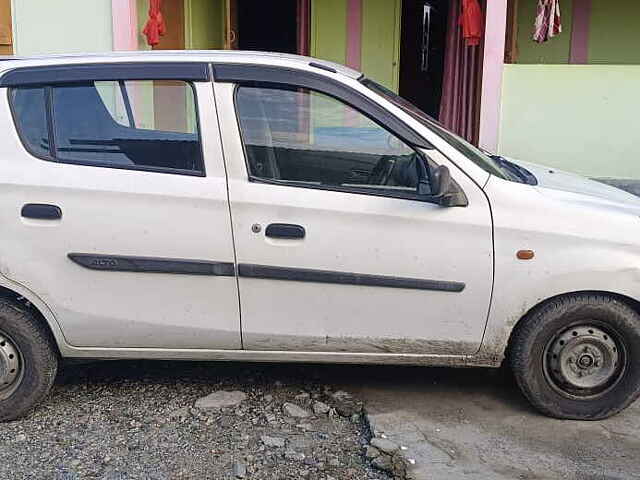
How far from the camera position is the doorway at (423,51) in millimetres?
10047

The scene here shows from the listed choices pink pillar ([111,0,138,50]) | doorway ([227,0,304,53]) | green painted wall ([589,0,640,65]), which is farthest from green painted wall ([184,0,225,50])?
green painted wall ([589,0,640,65])

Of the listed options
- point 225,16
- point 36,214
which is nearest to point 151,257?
point 36,214

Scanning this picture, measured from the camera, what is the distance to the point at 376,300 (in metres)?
3.54

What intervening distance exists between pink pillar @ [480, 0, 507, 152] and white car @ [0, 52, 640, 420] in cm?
384

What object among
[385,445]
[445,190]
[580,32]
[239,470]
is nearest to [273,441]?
[239,470]

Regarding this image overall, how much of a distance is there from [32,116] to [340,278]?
1.65 metres

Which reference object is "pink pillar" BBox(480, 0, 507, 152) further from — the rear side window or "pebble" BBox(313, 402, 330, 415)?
the rear side window

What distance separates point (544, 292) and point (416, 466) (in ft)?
3.25

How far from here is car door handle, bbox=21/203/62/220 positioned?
11.4 feet

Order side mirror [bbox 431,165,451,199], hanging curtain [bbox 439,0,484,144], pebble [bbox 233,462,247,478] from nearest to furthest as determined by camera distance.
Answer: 1. pebble [bbox 233,462,247,478]
2. side mirror [bbox 431,165,451,199]
3. hanging curtain [bbox 439,0,484,144]

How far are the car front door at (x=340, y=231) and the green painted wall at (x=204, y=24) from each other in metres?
5.77

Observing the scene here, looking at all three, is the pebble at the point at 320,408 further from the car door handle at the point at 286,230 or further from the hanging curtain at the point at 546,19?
the hanging curtain at the point at 546,19

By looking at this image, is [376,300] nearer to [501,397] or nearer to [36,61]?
[501,397]

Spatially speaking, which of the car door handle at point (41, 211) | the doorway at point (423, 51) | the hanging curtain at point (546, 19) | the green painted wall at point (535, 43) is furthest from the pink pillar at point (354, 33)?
the car door handle at point (41, 211)
